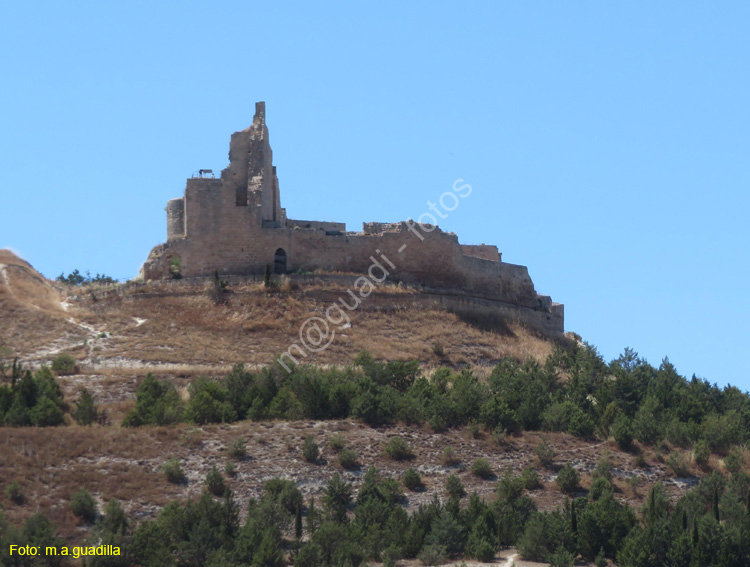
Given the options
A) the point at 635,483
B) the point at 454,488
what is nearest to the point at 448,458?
the point at 454,488

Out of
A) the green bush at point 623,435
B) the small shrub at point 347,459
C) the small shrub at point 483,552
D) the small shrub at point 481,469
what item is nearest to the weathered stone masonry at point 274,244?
the green bush at point 623,435

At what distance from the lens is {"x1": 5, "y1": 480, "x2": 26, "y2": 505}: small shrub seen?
1105 inches

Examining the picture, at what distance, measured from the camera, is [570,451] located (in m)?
32.5

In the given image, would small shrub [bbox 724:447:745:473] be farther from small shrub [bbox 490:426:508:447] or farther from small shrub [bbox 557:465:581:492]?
small shrub [bbox 490:426:508:447]

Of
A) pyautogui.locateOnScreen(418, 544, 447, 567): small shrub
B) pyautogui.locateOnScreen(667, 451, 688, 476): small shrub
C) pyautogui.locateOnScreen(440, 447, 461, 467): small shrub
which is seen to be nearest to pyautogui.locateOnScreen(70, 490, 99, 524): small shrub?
pyautogui.locateOnScreen(418, 544, 447, 567): small shrub

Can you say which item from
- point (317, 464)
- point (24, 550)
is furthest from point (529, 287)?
point (24, 550)

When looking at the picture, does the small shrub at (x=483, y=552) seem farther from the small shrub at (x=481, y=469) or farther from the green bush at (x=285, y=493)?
the green bush at (x=285, y=493)

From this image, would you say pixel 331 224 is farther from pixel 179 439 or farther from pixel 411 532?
pixel 411 532

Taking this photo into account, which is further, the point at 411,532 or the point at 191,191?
the point at 191,191

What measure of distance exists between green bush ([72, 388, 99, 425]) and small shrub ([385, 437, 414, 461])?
668cm

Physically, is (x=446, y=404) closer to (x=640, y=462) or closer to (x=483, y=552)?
(x=640, y=462)

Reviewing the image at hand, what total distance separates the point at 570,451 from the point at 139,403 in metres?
9.83

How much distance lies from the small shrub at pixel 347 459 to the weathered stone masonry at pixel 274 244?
35.7 ft

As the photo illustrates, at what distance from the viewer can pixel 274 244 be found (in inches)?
1606
